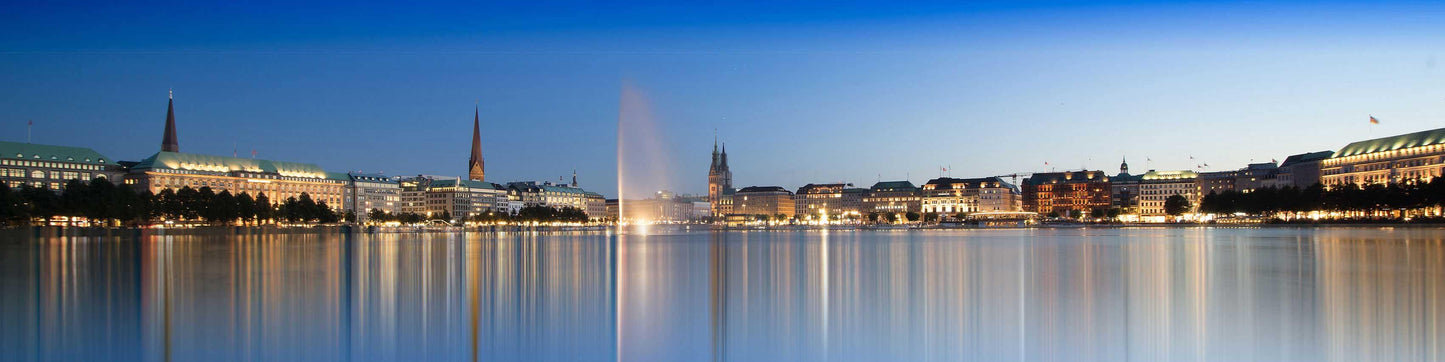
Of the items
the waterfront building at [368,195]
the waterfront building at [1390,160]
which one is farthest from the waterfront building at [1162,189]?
the waterfront building at [368,195]

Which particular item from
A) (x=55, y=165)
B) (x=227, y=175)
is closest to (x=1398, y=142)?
(x=227, y=175)

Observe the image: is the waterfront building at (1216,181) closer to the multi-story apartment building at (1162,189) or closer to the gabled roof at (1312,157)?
the multi-story apartment building at (1162,189)

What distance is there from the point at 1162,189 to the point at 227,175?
6545 inches

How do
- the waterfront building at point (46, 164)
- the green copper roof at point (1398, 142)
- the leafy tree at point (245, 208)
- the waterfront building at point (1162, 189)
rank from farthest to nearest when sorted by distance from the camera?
the waterfront building at point (1162, 189), the green copper roof at point (1398, 142), the waterfront building at point (46, 164), the leafy tree at point (245, 208)

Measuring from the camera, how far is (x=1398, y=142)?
128m

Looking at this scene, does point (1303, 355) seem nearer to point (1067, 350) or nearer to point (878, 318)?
point (1067, 350)

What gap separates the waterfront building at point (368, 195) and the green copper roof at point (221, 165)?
10.6 m

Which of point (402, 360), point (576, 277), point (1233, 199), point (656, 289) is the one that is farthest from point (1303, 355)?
point (1233, 199)

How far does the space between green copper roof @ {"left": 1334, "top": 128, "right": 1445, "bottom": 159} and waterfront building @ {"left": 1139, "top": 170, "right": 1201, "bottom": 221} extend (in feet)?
160

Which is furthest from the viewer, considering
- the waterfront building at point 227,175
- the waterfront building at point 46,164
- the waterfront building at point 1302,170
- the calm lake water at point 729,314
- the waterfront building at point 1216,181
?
the waterfront building at point 1216,181

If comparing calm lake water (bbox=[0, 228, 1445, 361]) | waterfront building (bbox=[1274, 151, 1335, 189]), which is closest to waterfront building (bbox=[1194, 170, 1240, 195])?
waterfront building (bbox=[1274, 151, 1335, 189])

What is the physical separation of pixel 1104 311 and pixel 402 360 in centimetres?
1262

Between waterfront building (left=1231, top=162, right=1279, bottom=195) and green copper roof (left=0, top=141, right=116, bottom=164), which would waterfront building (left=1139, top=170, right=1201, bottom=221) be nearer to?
waterfront building (left=1231, top=162, right=1279, bottom=195)

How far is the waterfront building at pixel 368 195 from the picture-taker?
586ft
